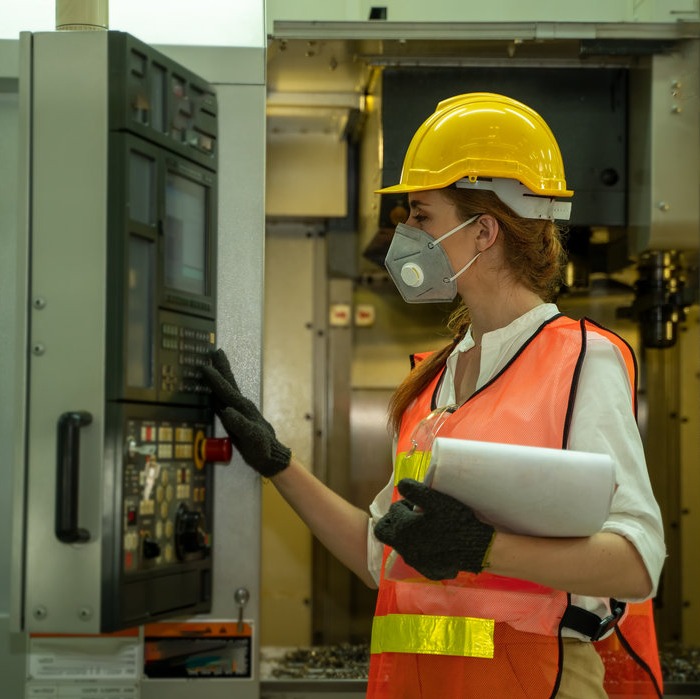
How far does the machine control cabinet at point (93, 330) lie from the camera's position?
2.03 metres

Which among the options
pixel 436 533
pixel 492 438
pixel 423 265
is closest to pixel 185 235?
pixel 423 265

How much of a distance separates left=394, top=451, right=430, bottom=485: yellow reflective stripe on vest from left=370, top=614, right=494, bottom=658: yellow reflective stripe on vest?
27 cm

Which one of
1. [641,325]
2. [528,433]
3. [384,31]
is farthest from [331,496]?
[641,325]

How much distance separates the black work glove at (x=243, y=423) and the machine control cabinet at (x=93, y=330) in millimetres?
240

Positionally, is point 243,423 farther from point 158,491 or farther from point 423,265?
point 423,265

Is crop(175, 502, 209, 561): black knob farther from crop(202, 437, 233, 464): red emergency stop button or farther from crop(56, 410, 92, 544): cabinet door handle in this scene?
crop(56, 410, 92, 544): cabinet door handle

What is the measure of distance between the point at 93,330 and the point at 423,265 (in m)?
0.68

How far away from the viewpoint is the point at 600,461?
1.66m

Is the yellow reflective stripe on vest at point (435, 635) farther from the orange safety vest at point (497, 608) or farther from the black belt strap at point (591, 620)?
the black belt strap at point (591, 620)

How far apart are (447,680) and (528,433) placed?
0.50 metres

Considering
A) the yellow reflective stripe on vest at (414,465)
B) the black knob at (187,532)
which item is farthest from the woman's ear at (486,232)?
the black knob at (187,532)

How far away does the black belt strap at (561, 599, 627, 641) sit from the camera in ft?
6.64

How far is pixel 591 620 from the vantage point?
204 cm

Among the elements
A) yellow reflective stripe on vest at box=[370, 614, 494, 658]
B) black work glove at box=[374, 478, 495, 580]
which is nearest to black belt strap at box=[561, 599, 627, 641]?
yellow reflective stripe on vest at box=[370, 614, 494, 658]
